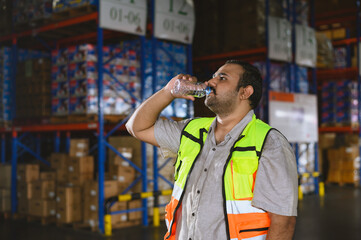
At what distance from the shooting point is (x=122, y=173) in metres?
7.49

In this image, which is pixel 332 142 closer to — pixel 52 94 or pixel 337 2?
pixel 337 2

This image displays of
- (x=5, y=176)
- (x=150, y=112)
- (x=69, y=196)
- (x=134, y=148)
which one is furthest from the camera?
(x=5, y=176)

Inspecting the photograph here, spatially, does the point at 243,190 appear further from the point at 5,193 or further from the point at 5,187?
the point at 5,187

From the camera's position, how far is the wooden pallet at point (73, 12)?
7158 mm

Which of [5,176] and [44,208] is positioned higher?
[5,176]

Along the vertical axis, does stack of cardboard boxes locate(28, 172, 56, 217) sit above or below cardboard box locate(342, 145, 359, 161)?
below

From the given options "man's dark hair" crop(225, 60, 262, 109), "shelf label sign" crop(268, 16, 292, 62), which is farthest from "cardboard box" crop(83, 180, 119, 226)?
"man's dark hair" crop(225, 60, 262, 109)

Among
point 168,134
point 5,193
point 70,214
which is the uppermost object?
point 168,134

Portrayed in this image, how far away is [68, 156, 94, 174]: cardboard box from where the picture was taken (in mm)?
7547

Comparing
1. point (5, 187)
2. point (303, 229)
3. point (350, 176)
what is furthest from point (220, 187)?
point (350, 176)

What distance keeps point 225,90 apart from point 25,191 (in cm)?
681

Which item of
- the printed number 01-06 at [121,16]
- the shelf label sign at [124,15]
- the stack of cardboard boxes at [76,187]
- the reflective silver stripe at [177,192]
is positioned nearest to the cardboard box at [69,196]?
the stack of cardboard boxes at [76,187]

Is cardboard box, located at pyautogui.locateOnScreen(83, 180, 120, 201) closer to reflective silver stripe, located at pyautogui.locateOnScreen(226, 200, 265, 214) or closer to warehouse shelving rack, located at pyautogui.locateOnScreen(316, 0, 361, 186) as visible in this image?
reflective silver stripe, located at pyautogui.locateOnScreen(226, 200, 265, 214)

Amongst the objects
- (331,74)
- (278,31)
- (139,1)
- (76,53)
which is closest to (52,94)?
(76,53)
